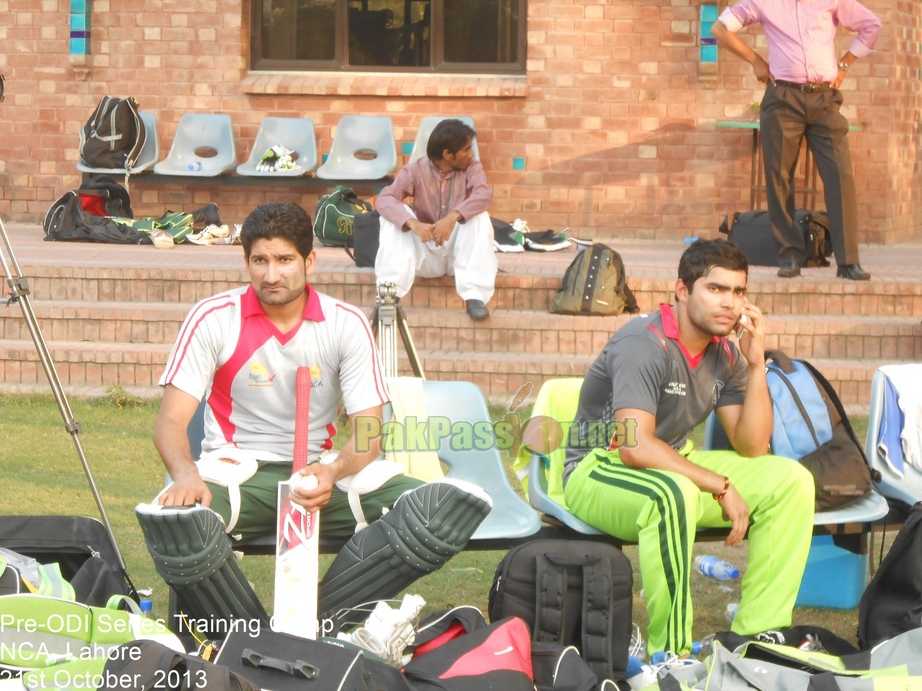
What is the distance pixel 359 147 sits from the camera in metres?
9.79

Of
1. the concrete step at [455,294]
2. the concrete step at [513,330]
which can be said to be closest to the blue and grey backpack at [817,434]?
the concrete step at [513,330]

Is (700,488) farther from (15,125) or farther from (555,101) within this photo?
(15,125)

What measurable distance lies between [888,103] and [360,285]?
15.2 feet

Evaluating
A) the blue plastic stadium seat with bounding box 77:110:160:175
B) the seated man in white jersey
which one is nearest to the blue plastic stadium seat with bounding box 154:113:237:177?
the blue plastic stadium seat with bounding box 77:110:160:175

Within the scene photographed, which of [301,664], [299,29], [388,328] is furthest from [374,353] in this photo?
[299,29]

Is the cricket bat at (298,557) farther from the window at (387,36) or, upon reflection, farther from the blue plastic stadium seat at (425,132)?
the window at (387,36)

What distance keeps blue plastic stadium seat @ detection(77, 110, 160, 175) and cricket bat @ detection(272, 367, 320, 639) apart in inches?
279

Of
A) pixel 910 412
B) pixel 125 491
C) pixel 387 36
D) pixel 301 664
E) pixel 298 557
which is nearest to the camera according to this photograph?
pixel 301 664

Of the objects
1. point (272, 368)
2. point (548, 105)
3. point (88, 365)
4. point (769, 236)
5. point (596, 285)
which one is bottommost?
point (88, 365)

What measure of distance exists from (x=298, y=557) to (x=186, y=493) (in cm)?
35

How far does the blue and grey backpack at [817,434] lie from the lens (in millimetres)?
3730

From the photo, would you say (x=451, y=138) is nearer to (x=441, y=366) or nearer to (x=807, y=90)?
(x=441, y=366)

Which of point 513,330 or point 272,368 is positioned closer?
point 272,368

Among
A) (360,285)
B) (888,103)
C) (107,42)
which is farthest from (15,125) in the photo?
(888,103)
